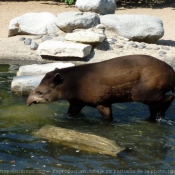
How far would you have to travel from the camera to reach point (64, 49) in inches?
539

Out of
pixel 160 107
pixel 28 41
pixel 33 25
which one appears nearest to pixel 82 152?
pixel 160 107

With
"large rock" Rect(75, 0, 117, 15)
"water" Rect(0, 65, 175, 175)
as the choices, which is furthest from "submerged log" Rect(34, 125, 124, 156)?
"large rock" Rect(75, 0, 117, 15)

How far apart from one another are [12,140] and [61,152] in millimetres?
1006

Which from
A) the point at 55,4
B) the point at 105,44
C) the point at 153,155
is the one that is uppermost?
the point at 153,155

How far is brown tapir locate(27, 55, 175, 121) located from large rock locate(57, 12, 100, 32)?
683cm

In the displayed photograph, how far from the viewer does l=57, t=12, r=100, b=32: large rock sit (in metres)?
15.6

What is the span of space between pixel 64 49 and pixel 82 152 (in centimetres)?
658

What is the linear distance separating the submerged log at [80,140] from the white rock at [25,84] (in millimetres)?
2342

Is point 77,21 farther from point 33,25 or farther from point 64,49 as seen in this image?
point 64,49

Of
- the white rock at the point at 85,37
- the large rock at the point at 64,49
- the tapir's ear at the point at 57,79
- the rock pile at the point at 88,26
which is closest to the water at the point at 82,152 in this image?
the tapir's ear at the point at 57,79

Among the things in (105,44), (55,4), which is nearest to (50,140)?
(105,44)

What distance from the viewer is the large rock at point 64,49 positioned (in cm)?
1361

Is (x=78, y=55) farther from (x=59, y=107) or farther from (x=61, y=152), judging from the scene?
(x=61, y=152)

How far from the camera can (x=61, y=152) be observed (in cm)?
748
